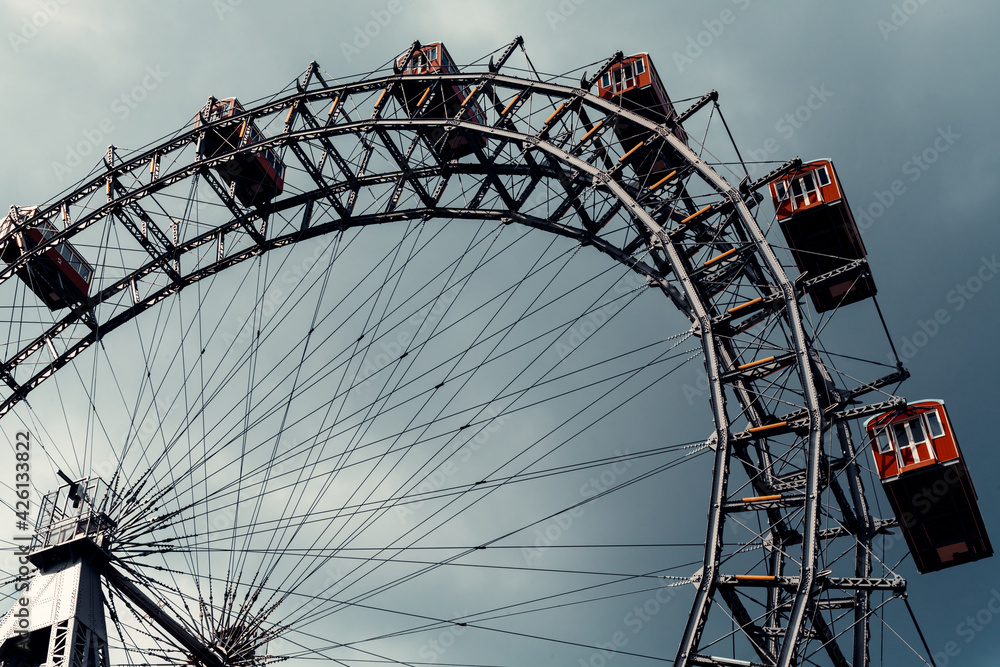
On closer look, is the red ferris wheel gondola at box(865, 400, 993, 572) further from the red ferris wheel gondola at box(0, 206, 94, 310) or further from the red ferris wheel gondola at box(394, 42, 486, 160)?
the red ferris wheel gondola at box(0, 206, 94, 310)

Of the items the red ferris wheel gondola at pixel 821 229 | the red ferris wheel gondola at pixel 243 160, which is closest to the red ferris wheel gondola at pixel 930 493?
the red ferris wheel gondola at pixel 821 229

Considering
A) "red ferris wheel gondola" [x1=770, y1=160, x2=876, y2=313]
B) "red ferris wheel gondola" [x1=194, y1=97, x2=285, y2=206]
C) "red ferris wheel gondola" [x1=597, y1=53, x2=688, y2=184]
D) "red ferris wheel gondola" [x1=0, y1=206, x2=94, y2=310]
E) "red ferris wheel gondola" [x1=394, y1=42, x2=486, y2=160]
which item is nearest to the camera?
"red ferris wheel gondola" [x1=770, y1=160, x2=876, y2=313]

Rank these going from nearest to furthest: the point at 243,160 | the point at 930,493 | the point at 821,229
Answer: the point at 930,493 → the point at 821,229 → the point at 243,160

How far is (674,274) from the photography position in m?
25.9

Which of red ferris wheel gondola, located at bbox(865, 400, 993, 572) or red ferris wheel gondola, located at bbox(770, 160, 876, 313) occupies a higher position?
red ferris wheel gondola, located at bbox(770, 160, 876, 313)

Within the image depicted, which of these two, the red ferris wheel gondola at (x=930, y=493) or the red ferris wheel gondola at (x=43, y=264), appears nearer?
the red ferris wheel gondola at (x=930, y=493)

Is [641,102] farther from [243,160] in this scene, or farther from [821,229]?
[243,160]

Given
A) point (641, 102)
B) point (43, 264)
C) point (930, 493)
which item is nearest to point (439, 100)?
point (641, 102)

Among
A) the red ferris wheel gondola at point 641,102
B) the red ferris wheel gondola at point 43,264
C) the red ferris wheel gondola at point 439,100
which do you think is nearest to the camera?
the red ferris wheel gondola at point 641,102

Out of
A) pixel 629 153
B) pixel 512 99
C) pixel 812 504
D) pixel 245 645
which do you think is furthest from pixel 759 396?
pixel 245 645

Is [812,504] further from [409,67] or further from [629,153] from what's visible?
[409,67]

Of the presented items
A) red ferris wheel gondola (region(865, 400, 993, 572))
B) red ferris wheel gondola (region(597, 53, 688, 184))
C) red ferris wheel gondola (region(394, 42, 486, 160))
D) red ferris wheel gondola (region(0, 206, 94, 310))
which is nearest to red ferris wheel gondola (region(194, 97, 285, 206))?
red ferris wheel gondola (region(394, 42, 486, 160))

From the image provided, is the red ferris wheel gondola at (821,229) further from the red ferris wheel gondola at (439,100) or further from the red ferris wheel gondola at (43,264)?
the red ferris wheel gondola at (43,264)

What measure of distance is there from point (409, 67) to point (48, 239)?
40.1 ft
